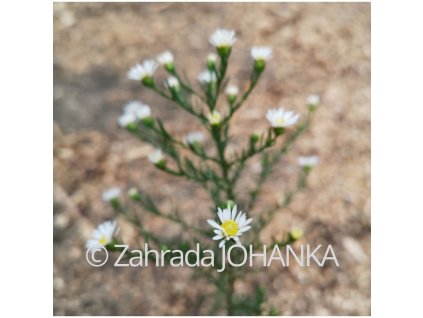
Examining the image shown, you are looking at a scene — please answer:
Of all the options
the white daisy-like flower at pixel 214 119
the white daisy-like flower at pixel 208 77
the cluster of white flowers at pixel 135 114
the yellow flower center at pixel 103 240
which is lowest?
the yellow flower center at pixel 103 240

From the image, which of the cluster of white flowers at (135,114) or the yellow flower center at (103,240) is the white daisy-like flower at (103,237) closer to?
the yellow flower center at (103,240)

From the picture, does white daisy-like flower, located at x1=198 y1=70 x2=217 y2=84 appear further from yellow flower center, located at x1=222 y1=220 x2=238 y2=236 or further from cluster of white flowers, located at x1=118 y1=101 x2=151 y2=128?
yellow flower center, located at x1=222 y1=220 x2=238 y2=236

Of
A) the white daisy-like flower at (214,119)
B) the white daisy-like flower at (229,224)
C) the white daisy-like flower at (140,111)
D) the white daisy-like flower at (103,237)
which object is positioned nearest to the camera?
the white daisy-like flower at (229,224)

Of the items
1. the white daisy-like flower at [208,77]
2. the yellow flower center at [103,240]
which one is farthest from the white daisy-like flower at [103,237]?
the white daisy-like flower at [208,77]

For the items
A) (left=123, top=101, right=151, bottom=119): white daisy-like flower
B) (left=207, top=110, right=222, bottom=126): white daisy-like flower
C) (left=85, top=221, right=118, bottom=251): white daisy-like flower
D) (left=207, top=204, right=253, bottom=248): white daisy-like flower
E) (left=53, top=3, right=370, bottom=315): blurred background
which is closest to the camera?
(left=207, top=204, right=253, bottom=248): white daisy-like flower

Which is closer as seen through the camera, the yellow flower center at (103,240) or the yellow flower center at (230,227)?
the yellow flower center at (230,227)

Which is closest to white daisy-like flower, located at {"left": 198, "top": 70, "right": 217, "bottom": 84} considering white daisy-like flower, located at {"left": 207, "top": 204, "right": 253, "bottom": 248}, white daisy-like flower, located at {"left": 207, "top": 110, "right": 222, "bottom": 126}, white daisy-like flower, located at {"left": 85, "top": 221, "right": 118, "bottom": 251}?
white daisy-like flower, located at {"left": 207, "top": 110, "right": 222, "bottom": 126}

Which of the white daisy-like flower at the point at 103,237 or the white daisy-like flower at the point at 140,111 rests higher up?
the white daisy-like flower at the point at 140,111
